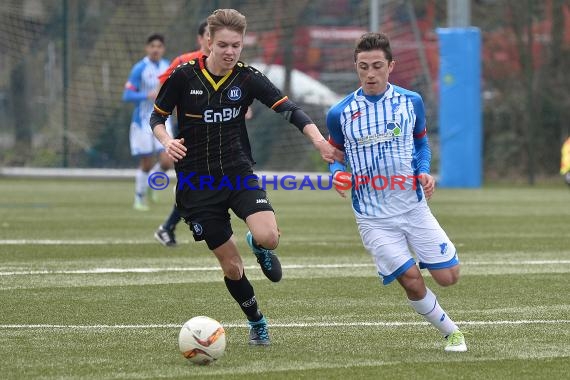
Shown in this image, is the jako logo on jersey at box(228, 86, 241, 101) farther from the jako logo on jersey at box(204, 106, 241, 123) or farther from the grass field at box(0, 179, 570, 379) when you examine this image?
the grass field at box(0, 179, 570, 379)

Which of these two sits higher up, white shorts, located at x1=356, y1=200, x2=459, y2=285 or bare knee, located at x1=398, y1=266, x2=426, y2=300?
white shorts, located at x1=356, y1=200, x2=459, y2=285

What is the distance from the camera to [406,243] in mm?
6688

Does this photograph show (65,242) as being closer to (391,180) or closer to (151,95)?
(151,95)

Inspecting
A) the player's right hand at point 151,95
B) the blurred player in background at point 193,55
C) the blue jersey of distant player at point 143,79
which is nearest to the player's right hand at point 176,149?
the blurred player in background at point 193,55

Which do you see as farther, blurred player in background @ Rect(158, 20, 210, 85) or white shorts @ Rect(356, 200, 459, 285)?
blurred player in background @ Rect(158, 20, 210, 85)

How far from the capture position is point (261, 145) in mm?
26312

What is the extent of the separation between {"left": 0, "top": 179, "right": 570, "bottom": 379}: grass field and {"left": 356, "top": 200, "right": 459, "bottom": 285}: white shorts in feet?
1.55

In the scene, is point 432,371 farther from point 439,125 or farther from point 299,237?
point 439,125

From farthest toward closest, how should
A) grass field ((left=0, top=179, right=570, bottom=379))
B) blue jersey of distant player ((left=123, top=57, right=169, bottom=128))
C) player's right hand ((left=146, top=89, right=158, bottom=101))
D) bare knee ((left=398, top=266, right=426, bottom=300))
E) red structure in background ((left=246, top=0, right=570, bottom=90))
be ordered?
red structure in background ((left=246, top=0, right=570, bottom=90)) → blue jersey of distant player ((left=123, top=57, right=169, bottom=128)) → player's right hand ((left=146, top=89, right=158, bottom=101)) → bare knee ((left=398, top=266, right=426, bottom=300)) → grass field ((left=0, top=179, right=570, bottom=379))

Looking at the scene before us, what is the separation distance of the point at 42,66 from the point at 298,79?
6148 millimetres

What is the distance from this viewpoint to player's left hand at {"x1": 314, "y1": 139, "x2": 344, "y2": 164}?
6.79m

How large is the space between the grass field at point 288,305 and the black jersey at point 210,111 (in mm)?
1043

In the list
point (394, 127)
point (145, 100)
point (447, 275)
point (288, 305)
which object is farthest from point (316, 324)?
point (145, 100)

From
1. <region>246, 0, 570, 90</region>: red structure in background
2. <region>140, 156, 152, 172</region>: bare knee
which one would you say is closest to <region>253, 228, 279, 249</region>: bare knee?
<region>140, 156, 152, 172</region>: bare knee
